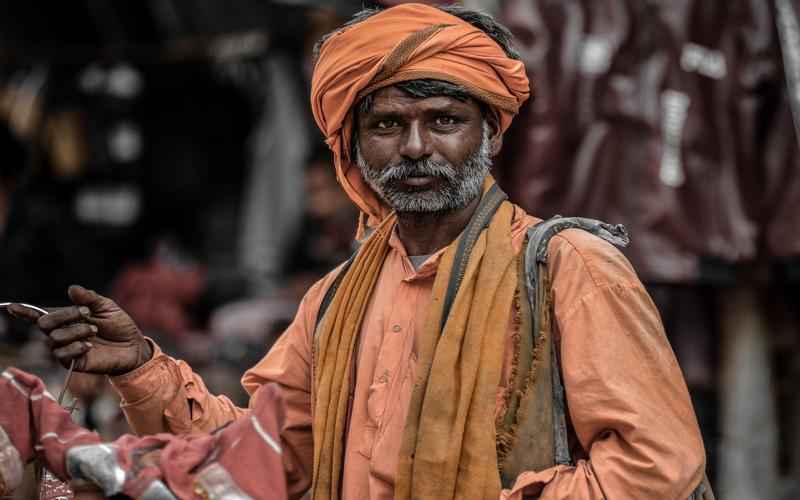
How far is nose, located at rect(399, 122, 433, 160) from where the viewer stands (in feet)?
11.2

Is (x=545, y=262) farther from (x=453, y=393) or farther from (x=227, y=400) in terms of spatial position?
(x=227, y=400)

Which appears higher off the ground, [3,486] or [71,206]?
[3,486]

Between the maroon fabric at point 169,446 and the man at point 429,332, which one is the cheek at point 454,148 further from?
the maroon fabric at point 169,446

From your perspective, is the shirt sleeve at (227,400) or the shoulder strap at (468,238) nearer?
the shoulder strap at (468,238)

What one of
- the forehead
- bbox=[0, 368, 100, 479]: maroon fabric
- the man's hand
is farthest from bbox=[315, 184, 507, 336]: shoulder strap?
bbox=[0, 368, 100, 479]: maroon fabric

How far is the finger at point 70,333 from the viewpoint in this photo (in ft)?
10.5

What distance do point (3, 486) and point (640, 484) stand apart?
132cm

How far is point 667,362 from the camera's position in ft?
10.2

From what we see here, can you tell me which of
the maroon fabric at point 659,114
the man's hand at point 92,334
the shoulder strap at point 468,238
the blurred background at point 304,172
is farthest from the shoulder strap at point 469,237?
the maroon fabric at point 659,114

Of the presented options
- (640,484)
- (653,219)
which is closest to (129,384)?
(640,484)

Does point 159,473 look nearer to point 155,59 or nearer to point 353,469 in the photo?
point 353,469

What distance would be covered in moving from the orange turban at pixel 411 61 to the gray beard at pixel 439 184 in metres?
Result: 0.16

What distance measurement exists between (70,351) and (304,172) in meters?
5.16

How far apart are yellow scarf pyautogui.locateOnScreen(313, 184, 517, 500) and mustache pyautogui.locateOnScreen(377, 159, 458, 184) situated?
0.52 feet
